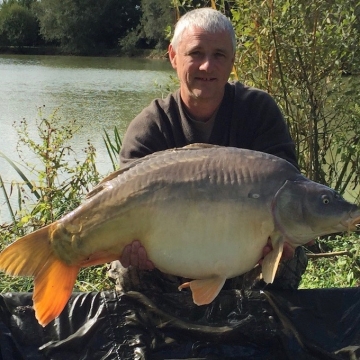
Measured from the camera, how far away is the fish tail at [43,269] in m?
1.43

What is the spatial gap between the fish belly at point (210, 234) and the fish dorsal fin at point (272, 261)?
0.03m

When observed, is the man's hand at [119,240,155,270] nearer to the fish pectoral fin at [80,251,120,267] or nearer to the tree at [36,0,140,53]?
the fish pectoral fin at [80,251,120,267]

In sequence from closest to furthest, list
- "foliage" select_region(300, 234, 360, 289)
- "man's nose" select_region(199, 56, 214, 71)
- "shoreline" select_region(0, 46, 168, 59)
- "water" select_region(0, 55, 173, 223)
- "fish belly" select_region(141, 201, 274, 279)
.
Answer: "fish belly" select_region(141, 201, 274, 279), "man's nose" select_region(199, 56, 214, 71), "foliage" select_region(300, 234, 360, 289), "water" select_region(0, 55, 173, 223), "shoreline" select_region(0, 46, 168, 59)

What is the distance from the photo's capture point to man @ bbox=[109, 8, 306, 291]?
1843 mm

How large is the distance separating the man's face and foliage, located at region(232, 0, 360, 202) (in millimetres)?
847

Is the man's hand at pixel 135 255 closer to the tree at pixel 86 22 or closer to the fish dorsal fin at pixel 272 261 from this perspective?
the fish dorsal fin at pixel 272 261

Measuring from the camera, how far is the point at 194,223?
1405mm

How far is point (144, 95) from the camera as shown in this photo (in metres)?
9.55

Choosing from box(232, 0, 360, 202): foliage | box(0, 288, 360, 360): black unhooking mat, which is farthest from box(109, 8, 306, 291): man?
box(232, 0, 360, 202): foliage

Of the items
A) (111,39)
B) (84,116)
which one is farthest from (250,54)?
(111,39)

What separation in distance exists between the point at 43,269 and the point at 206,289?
0.41 m

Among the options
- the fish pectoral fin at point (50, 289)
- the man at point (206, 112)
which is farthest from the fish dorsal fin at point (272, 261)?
the fish pectoral fin at point (50, 289)

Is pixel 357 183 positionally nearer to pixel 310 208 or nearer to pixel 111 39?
pixel 310 208

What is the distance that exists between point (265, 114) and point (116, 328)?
0.82 m
